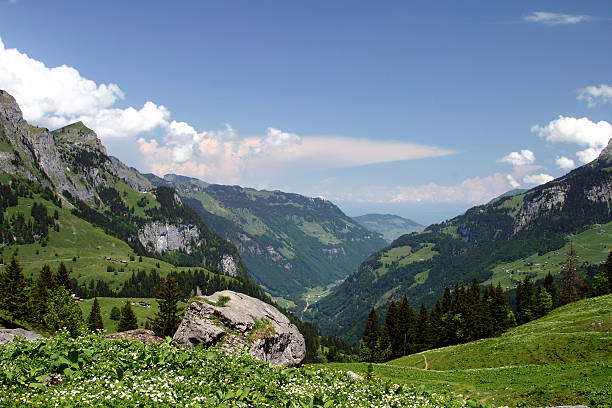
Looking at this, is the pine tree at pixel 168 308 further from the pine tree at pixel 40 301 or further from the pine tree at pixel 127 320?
the pine tree at pixel 40 301

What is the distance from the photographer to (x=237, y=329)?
42.2m

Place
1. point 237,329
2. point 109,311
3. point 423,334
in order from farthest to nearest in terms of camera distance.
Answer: point 109,311
point 423,334
point 237,329

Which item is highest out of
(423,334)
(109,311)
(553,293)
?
(553,293)

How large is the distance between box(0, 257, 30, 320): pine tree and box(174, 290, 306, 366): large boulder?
59013 millimetres

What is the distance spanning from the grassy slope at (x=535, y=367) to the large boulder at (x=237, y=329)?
8410 millimetres

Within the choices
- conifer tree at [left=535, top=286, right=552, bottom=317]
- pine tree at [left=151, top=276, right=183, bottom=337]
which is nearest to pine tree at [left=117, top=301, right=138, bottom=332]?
pine tree at [left=151, top=276, right=183, bottom=337]

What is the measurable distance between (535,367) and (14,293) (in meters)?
98.0

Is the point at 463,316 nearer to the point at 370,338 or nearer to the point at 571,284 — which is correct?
Result: the point at 370,338

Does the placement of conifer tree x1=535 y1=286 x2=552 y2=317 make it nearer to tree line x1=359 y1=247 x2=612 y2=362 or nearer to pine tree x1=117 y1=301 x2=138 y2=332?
tree line x1=359 y1=247 x2=612 y2=362

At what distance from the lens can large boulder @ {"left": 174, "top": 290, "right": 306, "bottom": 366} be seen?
4031 cm

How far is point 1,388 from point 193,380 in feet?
23.6

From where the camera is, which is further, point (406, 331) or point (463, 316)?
point (406, 331)

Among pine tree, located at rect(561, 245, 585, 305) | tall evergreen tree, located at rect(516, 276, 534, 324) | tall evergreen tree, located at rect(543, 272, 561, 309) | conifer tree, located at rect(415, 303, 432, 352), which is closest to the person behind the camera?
conifer tree, located at rect(415, 303, 432, 352)

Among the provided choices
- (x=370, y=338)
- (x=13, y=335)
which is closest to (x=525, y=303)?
(x=370, y=338)
